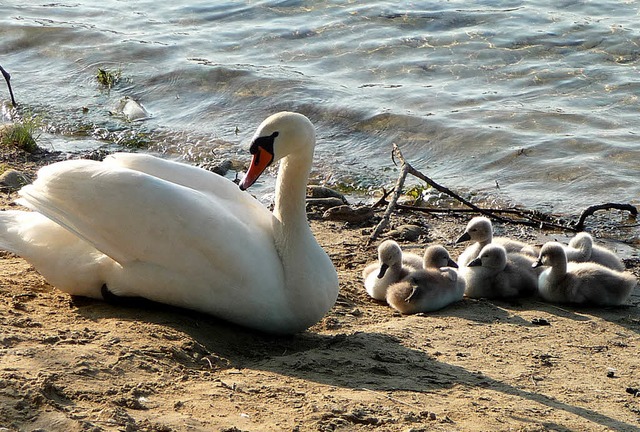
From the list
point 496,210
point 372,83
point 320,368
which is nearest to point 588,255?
point 496,210

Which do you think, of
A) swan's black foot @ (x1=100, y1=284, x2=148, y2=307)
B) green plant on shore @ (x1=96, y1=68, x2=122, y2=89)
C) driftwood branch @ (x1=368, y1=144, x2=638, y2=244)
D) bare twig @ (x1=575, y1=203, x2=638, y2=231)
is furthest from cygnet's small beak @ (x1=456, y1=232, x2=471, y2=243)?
green plant on shore @ (x1=96, y1=68, x2=122, y2=89)

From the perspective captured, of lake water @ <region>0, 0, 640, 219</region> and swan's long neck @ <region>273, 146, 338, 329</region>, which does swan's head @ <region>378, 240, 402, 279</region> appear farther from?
lake water @ <region>0, 0, 640, 219</region>

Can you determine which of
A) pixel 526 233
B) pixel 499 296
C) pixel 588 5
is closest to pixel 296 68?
pixel 588 5

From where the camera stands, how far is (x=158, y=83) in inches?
563

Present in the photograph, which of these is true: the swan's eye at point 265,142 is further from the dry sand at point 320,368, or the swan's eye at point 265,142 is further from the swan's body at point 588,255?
the swan's body at point 588,255

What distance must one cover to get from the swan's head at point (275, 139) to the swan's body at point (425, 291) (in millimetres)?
1447

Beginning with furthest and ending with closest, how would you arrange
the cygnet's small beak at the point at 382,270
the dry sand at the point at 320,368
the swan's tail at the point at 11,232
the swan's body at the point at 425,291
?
the cygnet's small beak at the point at 382,270, the swan's body at the point at 425,291, the swan's tail at the point at 11,232, the dry sand at the point at 320,368

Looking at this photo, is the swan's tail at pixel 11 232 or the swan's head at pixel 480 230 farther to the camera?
the swan's head at pixel 480 230

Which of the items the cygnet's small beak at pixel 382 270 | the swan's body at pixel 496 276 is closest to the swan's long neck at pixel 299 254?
the cygnet's small beak at pixel 382 270

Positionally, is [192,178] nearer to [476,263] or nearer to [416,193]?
[476,263]

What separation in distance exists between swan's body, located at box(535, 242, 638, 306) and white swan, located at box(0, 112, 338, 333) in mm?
1911

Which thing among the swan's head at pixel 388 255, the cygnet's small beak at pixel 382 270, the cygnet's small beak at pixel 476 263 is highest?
the swan's head at pixel 388 255

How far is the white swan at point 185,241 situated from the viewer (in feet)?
18.9

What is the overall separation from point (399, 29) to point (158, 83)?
4.03 metres
